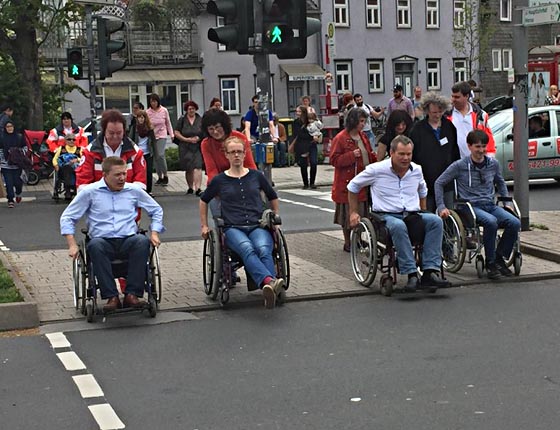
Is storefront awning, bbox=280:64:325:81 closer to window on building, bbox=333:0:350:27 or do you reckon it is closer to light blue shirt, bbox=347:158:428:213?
window on building, bbox=333:0:350:27

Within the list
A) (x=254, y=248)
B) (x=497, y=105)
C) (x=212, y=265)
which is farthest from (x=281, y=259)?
(x=497, y=105)

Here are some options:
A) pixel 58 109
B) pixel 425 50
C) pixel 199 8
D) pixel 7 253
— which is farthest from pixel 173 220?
pixel 425 50

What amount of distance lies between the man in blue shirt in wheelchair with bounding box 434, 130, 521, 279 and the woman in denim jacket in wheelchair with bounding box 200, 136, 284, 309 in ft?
6.30

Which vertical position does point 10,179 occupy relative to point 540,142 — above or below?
below

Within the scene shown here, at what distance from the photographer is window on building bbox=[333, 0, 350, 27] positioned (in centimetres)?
5550

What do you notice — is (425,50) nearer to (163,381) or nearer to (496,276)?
(496,276)

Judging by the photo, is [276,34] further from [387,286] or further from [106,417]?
[106,417]

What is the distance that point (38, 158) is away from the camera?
2341cm

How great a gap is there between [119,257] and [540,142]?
12.9 meters

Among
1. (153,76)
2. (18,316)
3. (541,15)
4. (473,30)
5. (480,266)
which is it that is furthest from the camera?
(473,30)

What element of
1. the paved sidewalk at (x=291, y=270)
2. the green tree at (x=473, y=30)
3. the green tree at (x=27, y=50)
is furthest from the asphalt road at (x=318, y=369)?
the green tree at (x=473, y=30)

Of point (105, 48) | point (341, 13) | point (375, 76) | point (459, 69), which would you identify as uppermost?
point (341, 13)

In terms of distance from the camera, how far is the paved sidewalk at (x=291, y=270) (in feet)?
32.3

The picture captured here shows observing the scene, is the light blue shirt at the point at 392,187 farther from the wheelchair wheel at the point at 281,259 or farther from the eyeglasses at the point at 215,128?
the eyeglasses at the point at 215,128
